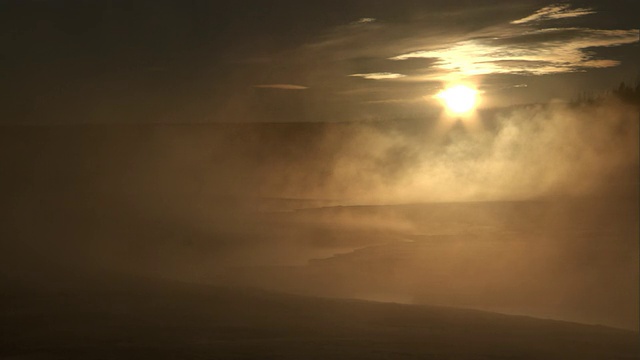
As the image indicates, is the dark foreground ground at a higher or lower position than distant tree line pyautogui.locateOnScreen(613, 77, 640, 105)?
lower

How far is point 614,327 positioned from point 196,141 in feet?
22.6

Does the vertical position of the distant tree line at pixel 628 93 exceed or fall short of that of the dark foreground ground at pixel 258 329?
it exceeds it

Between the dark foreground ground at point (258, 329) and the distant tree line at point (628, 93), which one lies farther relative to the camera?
the distant tree line at point (628, 93)

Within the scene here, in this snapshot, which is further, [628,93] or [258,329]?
[628,93]

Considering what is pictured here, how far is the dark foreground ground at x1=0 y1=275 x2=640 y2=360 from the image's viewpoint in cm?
468

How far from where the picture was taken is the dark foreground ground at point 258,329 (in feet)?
15.4

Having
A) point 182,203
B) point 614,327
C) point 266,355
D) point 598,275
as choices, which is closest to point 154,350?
point 266,355

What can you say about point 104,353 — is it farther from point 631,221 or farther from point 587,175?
point 587,175

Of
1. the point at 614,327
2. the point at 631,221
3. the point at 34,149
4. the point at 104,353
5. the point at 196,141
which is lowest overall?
the point at 104,353

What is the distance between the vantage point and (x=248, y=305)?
560 cm

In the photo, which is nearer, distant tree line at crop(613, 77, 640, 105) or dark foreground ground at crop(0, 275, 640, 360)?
dark foreground ground at crop(0, 275, 640, 360)

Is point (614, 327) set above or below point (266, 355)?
above

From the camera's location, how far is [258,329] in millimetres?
5074

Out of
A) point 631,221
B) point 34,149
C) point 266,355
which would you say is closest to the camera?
point 266,355
